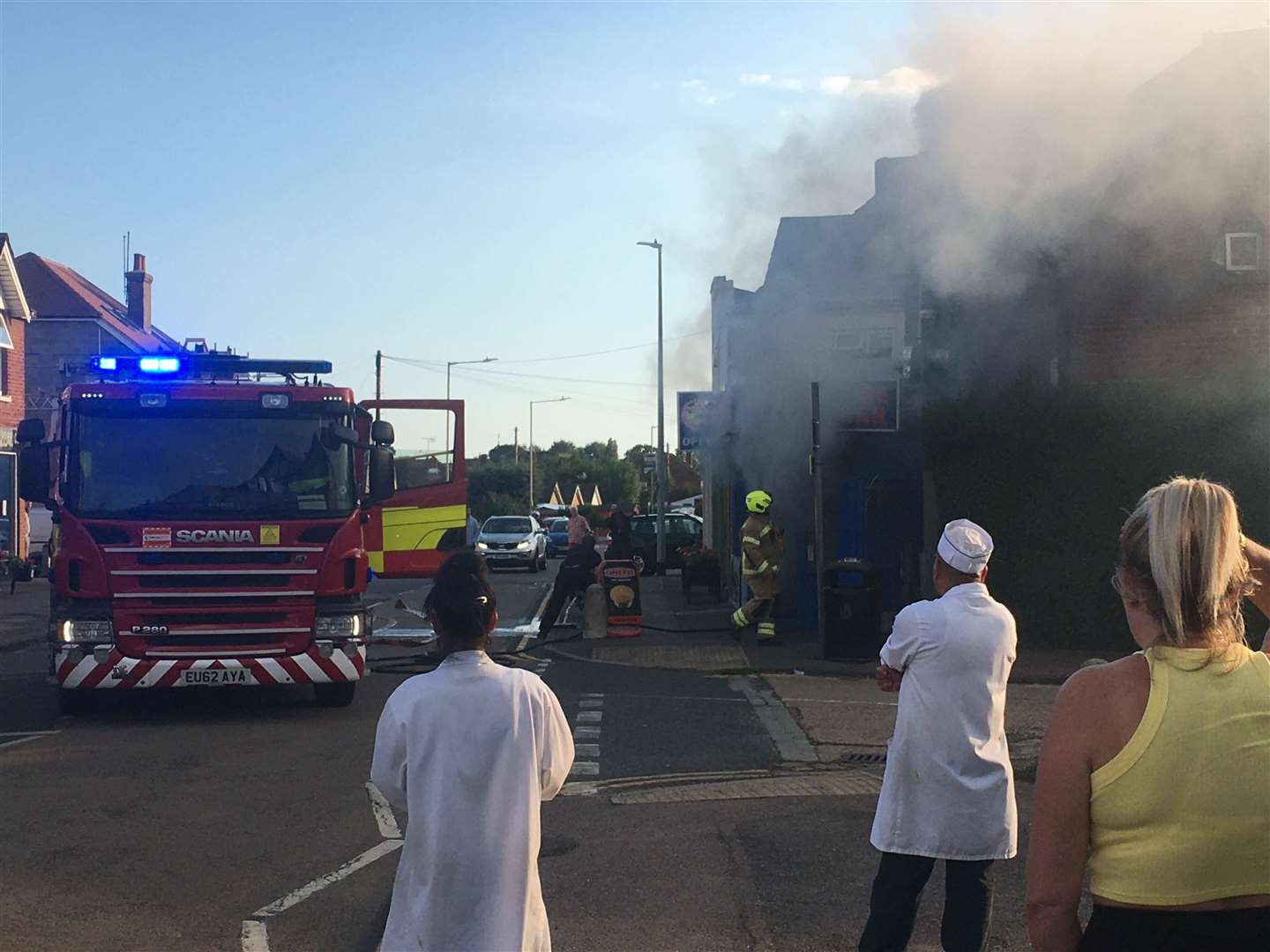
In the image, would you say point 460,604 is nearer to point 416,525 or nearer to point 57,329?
point 416,525

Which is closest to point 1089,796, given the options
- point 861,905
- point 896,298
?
point 861,905

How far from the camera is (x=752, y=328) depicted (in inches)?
720

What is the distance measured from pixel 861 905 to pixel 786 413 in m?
12.1

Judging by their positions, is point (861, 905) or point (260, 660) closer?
point (861, 905)

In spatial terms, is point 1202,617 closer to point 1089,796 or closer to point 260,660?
point 1089,796

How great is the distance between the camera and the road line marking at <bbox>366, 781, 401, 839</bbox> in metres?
6.81

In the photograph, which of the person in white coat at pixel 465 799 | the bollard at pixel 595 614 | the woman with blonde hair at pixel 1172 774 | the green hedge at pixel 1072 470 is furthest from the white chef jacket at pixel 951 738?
the bollard at pixel 595 614

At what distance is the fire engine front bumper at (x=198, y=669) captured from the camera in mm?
9828

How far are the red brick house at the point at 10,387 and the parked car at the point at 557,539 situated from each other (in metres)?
17.9

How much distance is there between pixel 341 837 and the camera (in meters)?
6.74

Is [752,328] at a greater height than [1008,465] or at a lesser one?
greater

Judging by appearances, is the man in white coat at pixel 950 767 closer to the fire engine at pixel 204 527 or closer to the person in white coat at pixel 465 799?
the person in white coat at pixel 465 799

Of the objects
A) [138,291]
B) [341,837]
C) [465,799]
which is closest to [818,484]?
[341,837]

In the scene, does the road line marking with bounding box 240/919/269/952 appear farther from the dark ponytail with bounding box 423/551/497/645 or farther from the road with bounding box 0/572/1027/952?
the dark ponytail with bounding box 423/551/497/645
